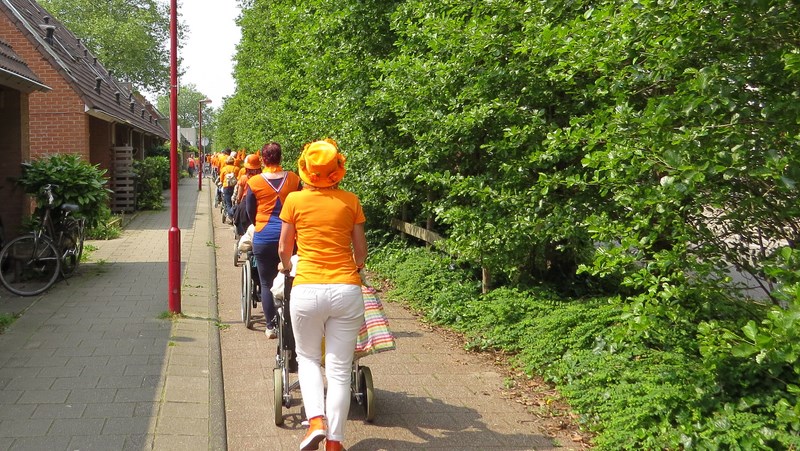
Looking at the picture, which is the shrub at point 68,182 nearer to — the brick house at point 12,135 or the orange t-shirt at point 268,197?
the brick house at point 12,135

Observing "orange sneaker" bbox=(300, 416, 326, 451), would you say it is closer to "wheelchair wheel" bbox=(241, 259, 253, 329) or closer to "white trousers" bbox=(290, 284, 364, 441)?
"white trousers" bbox=(290, 284, 364, 441)

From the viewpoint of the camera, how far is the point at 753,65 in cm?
409

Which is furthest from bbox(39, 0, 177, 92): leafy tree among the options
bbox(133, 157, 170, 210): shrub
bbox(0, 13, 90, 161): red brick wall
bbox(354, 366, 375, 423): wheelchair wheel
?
bbox(354, 366, 375, 423): wheelchair wheel

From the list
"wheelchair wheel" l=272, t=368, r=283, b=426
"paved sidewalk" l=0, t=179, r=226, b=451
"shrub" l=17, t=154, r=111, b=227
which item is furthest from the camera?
"shrub" l=17, t=154, r=111, b=227

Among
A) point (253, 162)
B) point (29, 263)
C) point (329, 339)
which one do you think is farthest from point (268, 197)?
point (29, 263)

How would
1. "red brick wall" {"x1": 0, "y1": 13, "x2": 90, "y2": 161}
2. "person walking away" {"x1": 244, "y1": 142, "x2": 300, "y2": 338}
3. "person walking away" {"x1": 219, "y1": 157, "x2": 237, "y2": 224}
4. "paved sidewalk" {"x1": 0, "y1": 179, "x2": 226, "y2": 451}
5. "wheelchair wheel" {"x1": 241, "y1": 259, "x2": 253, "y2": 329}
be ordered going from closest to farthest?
"paved sidewalk" {"x1": 0, "y1": 179, "x2": 226, "y2": 451} → "person walking away" {"x1": 244, "y1": 142, "x2": 300, "y2": 338} → "wheelchair wheel" {"x1": 241, "y1": 259, "x2": 253, "y2": 329} → "red brick wall" {"x1": 0, "y1": 13, "x2": 90, "y2": 161} → "person walking away" {"x1": 219, "y1": 157, "x2": 237, "y2": 224}

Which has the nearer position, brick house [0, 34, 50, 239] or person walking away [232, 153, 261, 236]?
person walking away [232, 153, 261, 236]

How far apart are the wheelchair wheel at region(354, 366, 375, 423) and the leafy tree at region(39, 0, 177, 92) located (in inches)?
1765

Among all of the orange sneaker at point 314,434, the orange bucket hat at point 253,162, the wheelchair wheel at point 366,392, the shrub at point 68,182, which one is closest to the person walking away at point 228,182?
the shrub at point 68,182

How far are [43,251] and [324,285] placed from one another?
664 centimetres

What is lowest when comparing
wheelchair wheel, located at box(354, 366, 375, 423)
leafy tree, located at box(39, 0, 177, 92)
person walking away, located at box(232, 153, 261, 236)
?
wheelchair wheel, located at box(354, 366, 375, 423)

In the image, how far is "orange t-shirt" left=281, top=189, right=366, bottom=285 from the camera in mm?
4359

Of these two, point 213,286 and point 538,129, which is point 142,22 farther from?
point 538,129

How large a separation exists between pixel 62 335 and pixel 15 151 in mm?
4256
